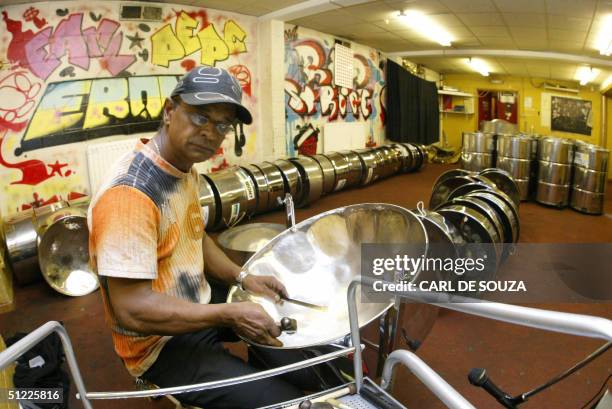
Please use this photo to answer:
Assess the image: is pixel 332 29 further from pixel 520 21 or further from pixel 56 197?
pixel 56 197

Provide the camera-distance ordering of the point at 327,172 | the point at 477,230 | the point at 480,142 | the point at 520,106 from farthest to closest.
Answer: the point at 520,106
the point at 480,142
the point at 327,172
the point at 477,230

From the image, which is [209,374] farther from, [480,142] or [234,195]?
[480,142]

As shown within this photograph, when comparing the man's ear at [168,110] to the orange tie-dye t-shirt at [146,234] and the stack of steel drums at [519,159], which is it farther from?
the stack of steel drums at [519,159]

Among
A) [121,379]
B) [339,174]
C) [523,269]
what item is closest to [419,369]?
[121,379]

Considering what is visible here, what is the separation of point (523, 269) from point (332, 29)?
16.2 feet

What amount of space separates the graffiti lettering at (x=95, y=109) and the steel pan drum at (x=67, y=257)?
1.17 metres

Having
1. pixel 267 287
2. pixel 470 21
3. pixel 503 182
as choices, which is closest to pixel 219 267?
pixel 267 287

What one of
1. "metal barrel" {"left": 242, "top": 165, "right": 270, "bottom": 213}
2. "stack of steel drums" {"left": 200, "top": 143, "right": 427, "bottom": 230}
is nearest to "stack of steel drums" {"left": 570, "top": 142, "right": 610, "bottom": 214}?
A: "stack of steel drums" {"left": 200, "top": 143, "right": 427, "bottom": 230}

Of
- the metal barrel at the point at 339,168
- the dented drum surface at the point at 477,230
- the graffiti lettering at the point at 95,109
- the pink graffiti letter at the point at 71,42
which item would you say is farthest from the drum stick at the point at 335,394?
the metal barrel at the point at 339,168

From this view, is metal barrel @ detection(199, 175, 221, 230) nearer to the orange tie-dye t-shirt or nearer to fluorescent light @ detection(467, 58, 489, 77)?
the orange tie-dye t-shirt

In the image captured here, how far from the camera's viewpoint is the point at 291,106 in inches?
259

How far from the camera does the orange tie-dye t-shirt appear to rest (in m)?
1.06

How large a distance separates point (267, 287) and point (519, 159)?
19.0ft

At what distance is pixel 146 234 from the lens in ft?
3.59
